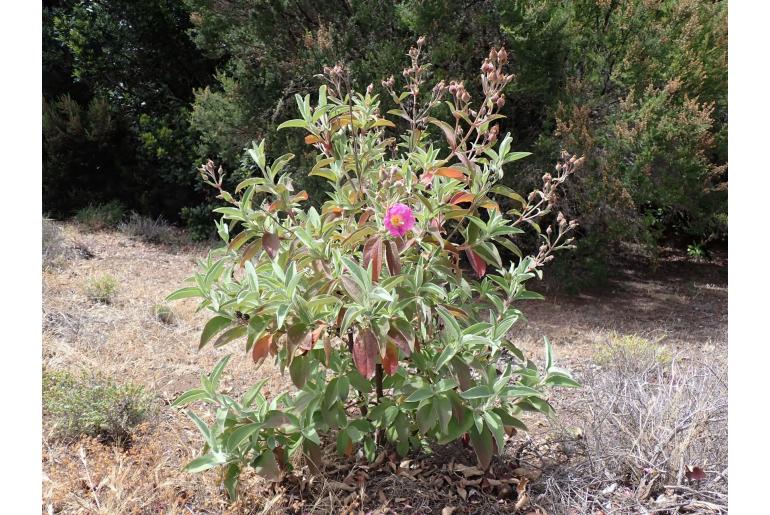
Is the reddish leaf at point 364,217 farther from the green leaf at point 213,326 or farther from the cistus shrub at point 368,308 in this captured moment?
the green leaf at point 213,326

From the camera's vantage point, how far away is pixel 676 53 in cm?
507

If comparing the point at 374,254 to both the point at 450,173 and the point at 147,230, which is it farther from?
the point at 147,230

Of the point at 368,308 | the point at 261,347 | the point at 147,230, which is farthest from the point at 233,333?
the point at 147,230

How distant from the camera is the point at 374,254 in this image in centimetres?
176

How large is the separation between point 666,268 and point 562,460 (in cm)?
580

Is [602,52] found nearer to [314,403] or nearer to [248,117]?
[248,117]

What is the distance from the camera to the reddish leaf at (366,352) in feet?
5.52

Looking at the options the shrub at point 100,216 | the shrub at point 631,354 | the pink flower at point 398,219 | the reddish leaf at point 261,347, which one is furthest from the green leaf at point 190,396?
the shrub at point 100,216

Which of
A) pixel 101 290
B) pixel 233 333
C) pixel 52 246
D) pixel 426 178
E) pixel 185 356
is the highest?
pixel 426 178

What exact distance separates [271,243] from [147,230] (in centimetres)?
547

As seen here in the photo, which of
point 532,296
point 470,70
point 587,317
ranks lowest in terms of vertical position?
point 587,317

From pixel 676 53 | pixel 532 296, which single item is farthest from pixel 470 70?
pixel 532 296

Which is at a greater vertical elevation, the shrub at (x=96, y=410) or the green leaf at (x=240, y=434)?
the green leaf at (x=240, y=434)

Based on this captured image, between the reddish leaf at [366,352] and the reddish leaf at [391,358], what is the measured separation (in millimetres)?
32
